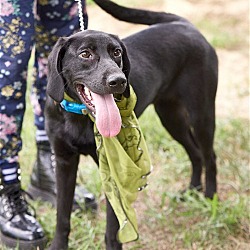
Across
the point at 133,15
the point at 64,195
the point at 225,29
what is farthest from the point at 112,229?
the point at 225,29

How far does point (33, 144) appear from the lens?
4.22m

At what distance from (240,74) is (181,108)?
225cm

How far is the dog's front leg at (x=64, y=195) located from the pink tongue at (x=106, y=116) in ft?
1.62

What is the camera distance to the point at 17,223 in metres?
3.07

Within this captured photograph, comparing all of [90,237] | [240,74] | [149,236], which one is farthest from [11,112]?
[240,74]

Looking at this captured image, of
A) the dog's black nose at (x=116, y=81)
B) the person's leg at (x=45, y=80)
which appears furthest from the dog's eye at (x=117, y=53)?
the person's leg at (x=45, y=80)

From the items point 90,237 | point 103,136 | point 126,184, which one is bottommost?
point 90,237

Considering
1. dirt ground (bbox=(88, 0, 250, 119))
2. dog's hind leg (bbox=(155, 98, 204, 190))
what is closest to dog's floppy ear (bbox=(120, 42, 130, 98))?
dog's hind leg (bbox=(155, 98, 204, 190))

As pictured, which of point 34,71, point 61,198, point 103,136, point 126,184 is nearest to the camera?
point 103,136

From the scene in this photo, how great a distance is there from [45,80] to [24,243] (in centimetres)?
84

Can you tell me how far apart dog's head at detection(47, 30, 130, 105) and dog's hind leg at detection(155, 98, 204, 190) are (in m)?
0.98

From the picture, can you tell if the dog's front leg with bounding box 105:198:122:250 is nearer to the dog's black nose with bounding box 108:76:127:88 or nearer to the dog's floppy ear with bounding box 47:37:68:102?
the dog's floppy ear with bounding box 47:37:68:102

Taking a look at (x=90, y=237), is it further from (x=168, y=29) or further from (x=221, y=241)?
(x=168, y=29)

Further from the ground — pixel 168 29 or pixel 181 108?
pixel 168 29
